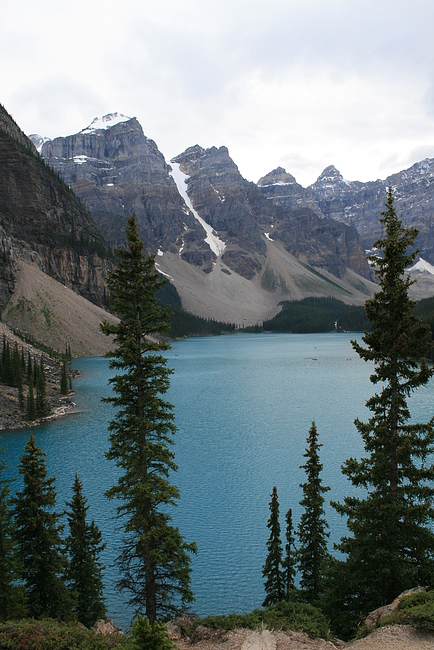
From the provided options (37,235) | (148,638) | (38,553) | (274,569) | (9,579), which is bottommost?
(274,569)

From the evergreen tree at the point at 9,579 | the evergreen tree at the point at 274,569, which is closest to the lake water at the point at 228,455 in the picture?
the evergreen tree at the point at 274,569

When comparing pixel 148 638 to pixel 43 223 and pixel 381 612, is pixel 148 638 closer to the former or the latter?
pixel 381 612

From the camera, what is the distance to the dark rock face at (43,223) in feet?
446

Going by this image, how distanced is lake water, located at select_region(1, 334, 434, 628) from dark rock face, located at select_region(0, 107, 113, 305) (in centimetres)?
6640

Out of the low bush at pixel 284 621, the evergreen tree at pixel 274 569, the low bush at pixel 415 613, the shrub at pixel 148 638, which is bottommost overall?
the evergreen tree at pixel 274 569

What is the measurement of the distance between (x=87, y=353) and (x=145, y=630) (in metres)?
107

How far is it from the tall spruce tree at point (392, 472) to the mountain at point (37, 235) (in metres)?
102

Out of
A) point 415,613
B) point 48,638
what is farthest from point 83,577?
point 415,613

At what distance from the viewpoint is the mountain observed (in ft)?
361

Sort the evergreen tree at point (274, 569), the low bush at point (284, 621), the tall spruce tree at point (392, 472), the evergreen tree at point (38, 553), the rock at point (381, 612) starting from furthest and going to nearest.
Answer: the evergreen tree at point (274, 569) → the evergreen tree at point (38, 553) → the tall spruce tree at point (392, 472) → the low bush at point (284, 621) → the rock at point (381, 612)

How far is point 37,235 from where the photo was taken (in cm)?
13925

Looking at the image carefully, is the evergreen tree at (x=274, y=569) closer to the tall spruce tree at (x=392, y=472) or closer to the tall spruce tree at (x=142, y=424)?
the tall spruce tree at (x=392, y=472)

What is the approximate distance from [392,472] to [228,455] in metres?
28.3

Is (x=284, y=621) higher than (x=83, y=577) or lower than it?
higher
